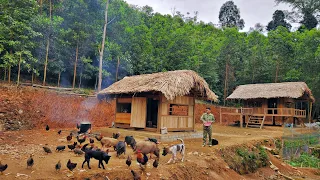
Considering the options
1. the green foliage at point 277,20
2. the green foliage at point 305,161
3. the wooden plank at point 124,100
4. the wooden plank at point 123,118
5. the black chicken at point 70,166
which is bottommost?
the green foliage at point 305,161

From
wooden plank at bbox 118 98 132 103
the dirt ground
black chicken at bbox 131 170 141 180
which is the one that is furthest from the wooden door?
black chicken at bbox 131 170 141 180

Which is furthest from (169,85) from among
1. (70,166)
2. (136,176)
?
(70,166)

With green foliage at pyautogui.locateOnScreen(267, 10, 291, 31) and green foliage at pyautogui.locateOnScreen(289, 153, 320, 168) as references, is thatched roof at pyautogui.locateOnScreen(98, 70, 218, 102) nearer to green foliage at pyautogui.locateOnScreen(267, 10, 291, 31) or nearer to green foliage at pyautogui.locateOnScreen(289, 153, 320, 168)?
green foliage at pyautogui.locateOnScreen(289, 153, 320, 168)

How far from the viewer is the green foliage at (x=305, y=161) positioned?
13.0 metres

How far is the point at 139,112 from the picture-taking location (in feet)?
44.0

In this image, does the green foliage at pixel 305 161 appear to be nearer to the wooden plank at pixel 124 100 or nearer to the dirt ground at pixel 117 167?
the dirt ground at pixel 117 167

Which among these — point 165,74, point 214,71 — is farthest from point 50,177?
point 214,71

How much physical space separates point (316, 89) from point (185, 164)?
75.7 ft

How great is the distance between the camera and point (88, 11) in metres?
23.2

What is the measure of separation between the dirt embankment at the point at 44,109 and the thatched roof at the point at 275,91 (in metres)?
12.2

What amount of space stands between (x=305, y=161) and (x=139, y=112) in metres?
9.31

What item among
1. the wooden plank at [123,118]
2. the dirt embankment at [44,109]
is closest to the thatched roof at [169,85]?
the wooden plank at [123,118]

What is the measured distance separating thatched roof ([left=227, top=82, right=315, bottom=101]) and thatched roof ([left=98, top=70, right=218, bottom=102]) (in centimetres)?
902

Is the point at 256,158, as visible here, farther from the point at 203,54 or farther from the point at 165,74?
the point at 203,54
